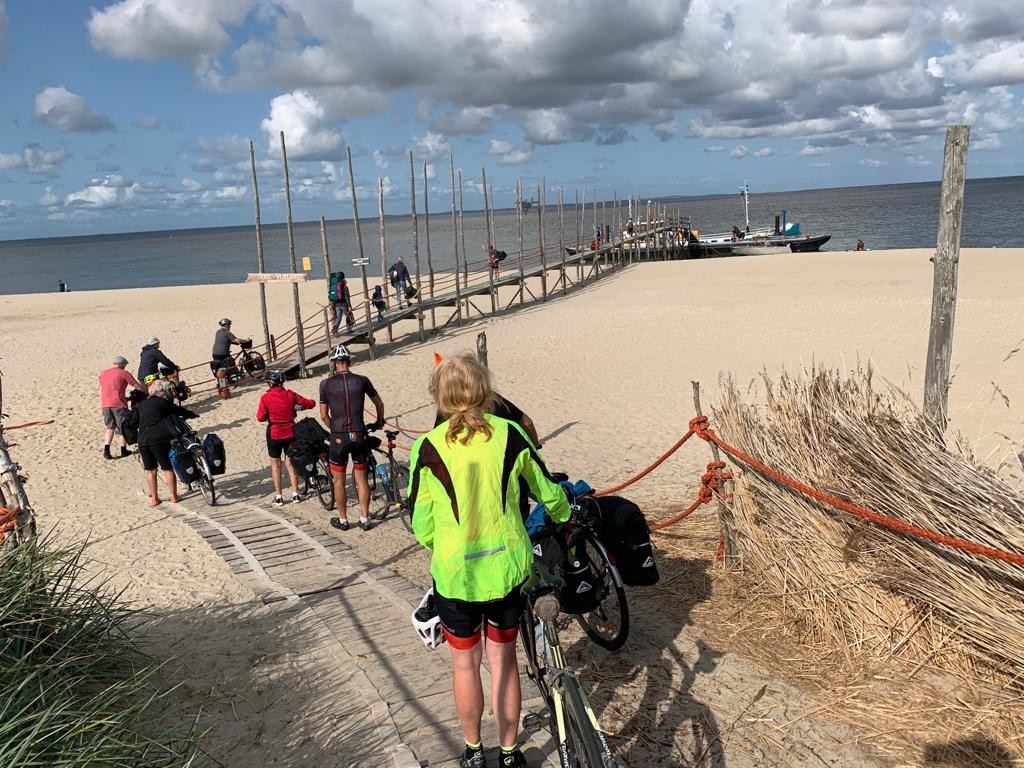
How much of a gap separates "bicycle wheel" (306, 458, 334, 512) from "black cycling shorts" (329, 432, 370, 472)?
3.47 ft

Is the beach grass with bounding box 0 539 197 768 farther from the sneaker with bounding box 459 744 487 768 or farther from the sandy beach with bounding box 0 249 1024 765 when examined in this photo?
the sneaker with bounding box 459 744 487 768

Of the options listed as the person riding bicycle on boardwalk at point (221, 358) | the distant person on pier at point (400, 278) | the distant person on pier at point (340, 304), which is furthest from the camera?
the distant person on pier at point (400, 278)

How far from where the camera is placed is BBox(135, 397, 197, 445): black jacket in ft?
23.6

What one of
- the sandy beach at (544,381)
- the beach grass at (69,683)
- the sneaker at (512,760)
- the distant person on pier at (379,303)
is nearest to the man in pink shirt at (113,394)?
the sandy beach at (544,381)

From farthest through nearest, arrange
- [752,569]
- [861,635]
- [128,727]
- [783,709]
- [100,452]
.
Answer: [100,452], [752,569], [861,635], [783,709], [128,727]

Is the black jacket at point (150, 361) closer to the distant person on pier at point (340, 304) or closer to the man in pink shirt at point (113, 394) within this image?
the man in pink shirt at point (113, 394)

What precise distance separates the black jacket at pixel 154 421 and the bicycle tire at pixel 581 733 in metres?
5.87

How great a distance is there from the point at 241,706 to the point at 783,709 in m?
2.46

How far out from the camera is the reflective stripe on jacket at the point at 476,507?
2.51 m

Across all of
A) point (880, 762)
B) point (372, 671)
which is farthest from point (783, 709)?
point (372, 671)

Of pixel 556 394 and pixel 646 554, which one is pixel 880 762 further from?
pixel 556 394

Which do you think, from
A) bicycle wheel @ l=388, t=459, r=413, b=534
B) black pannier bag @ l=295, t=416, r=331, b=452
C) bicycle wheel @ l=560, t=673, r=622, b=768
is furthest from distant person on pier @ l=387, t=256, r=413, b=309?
bicycle wheel @ l=560, t=673, r=622, b=768

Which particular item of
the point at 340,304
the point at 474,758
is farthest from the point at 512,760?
the point at 340,304

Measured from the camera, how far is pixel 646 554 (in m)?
3.98
